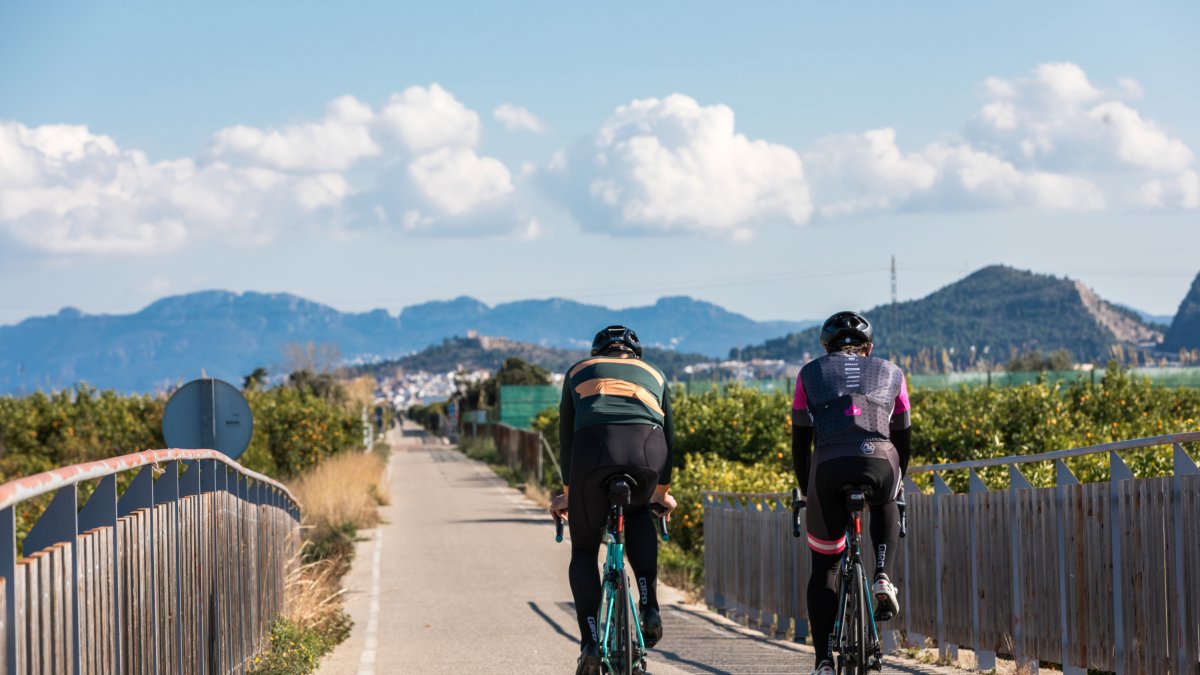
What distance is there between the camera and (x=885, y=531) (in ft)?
25.7

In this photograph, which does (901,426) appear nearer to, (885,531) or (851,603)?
(885,531)

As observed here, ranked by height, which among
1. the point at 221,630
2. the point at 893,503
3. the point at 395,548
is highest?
the point at 893,503

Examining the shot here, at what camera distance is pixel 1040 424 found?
890 inches

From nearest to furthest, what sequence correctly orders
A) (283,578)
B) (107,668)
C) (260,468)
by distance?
(107,668), (283,578), (260,468)

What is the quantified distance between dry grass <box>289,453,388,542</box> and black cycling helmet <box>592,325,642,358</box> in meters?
17.7

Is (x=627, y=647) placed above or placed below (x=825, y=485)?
below

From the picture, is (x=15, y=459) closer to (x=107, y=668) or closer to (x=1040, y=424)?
(x=1040, y=424)

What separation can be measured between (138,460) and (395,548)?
21841mm

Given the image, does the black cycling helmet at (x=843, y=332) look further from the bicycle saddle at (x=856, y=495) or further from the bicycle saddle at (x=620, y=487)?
the bicycle saddle at (x=620, y=487)

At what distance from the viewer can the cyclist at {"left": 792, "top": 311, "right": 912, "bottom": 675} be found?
764cm

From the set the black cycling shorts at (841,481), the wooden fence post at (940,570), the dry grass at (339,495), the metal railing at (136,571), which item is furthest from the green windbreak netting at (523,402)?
the black cycling shorts at (841,481)

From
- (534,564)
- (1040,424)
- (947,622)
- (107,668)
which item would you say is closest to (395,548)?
(534,564)

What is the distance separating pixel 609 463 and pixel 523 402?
6525 cm

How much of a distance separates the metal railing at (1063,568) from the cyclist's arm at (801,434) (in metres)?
1.63
